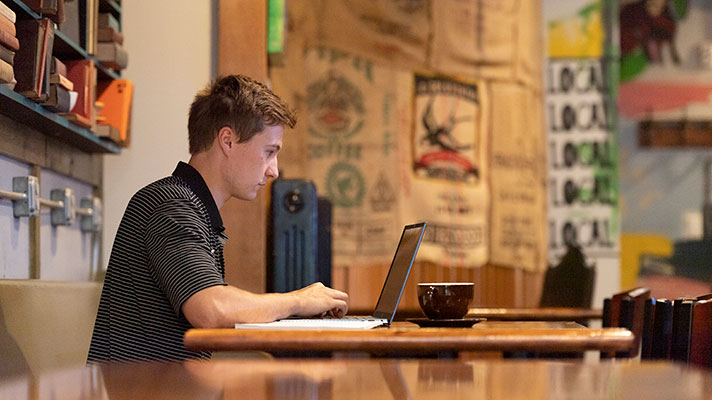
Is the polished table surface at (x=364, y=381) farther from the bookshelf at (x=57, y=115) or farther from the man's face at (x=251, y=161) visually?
the bookshelf at (x=57, y=115)

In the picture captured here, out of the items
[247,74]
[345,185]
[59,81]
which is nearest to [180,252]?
[59,81]

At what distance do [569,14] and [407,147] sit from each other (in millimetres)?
1645

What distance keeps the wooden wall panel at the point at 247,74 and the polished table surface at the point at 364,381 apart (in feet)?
8.41

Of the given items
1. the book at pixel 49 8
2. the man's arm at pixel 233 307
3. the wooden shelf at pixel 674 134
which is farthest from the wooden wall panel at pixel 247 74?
the wooden shelf at pixel 674 134

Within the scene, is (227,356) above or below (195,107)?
below

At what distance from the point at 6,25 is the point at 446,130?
3391 mm

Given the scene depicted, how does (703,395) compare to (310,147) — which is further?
(310,147)

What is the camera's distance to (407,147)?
5188mm

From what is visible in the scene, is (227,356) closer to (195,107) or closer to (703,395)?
(195,107)

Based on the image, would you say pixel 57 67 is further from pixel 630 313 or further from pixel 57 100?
pixel 630 313

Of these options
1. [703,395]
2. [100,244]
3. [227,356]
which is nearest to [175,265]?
[703,395]

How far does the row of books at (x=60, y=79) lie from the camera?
89.7 inches

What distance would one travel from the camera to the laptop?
5.32 ft

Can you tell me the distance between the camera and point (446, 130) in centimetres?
530
